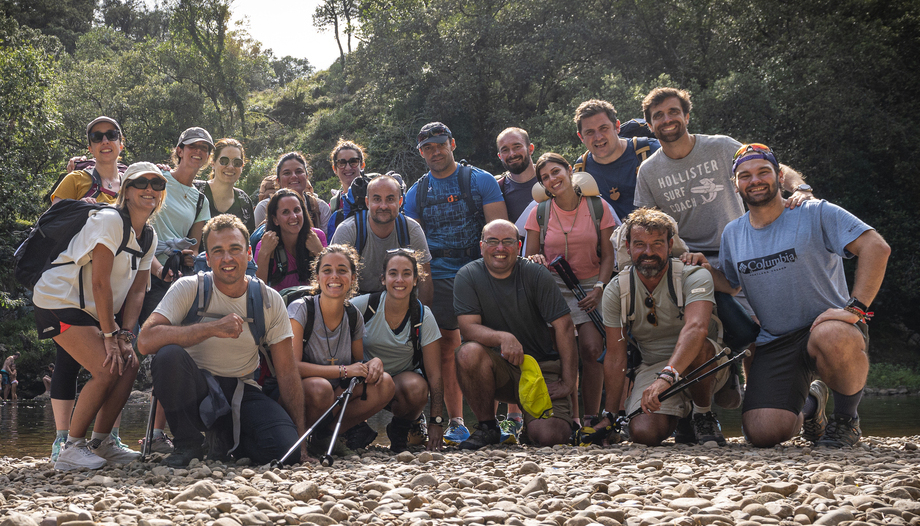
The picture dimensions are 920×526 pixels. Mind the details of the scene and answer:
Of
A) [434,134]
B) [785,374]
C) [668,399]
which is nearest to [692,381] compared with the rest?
[668,399]

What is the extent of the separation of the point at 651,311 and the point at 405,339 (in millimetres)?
2122

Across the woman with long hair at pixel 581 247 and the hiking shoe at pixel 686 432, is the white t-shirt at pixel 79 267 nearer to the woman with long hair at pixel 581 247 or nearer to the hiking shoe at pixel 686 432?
the woman with long hair at pixel 581 247

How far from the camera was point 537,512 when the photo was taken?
3480 mm

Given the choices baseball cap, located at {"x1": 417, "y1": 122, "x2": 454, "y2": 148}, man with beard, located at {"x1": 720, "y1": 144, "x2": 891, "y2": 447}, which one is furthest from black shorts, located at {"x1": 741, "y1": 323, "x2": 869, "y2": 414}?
baseball cap, located at {"x1": 417, "y1": 122, "x2": 454, "y2": 148}

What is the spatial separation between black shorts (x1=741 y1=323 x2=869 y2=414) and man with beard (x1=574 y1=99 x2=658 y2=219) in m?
2.04

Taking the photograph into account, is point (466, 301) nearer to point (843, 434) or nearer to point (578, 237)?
point (578, 237)

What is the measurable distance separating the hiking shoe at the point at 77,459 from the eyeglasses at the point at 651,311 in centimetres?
439

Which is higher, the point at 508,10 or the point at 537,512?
the point at 508,10

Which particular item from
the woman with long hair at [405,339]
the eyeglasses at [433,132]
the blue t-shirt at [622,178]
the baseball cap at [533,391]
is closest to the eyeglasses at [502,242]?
the woman with long hair at [405,339]

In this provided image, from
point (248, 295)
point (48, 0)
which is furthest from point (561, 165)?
point (48, 0)

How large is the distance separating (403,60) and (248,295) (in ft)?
81.6

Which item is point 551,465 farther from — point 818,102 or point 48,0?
point 48,0

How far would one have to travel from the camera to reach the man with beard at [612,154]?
6969 mm

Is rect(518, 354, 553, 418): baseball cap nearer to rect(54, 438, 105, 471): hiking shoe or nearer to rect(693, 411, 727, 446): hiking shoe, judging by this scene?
rect(693, 411, 727, 446): hiking shoe
